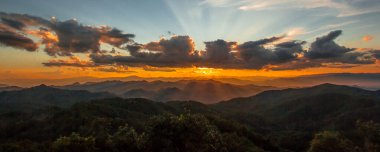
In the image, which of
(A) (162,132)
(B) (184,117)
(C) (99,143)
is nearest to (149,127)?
(A) (162,132)

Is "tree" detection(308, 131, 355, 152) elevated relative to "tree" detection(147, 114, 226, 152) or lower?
lower

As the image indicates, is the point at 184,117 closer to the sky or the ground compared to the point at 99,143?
closer to the sky

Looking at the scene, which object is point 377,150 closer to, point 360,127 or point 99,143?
point 360,127

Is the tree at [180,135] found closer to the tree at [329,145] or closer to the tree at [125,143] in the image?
the tree at [125,143]

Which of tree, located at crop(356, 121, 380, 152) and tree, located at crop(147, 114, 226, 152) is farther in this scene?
tree, located at crop(356, 121, 380, 152)

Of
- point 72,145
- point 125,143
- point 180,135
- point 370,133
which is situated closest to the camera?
point 180,135

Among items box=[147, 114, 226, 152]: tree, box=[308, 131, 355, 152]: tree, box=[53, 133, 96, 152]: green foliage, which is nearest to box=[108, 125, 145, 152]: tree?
A: box=[147, 114, 226, 152]: tree

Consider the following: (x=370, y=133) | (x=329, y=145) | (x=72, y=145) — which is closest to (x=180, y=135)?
(x=72, y=145)

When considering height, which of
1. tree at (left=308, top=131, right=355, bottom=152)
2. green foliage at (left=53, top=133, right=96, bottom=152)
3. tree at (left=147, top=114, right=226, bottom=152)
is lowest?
tree at (left=308, top=131, right=355, bottom=152)

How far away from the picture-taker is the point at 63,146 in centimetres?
8819

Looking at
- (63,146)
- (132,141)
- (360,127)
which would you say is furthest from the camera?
(360,127)

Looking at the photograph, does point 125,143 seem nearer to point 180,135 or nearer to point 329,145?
point 180,135

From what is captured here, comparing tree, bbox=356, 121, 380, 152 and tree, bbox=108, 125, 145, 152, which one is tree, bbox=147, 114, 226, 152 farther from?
tree, bbox=356, 121, 380, 152

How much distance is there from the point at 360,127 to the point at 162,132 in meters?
92.0
